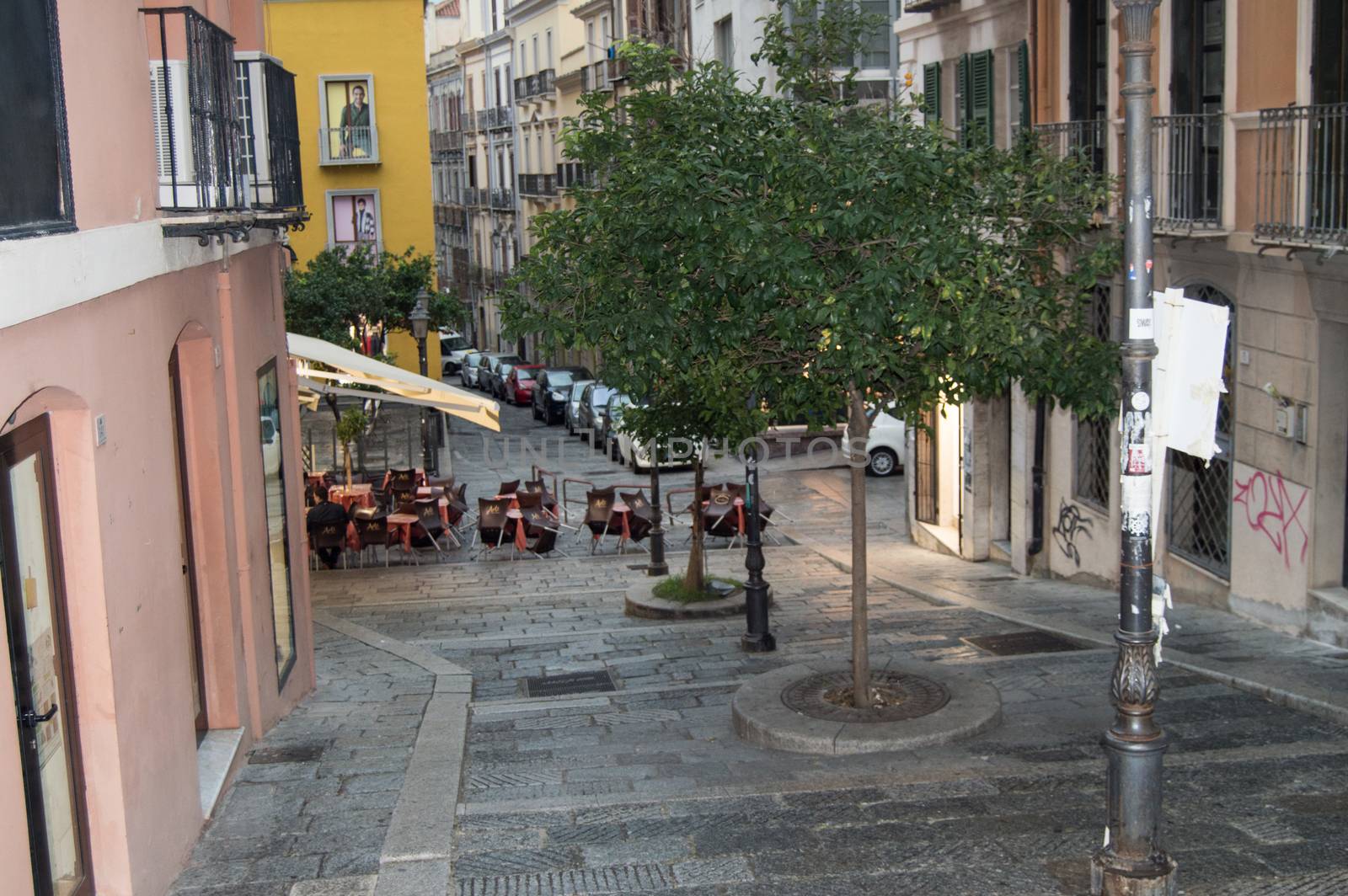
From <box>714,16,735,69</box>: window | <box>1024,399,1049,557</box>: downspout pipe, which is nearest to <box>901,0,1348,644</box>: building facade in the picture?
<box>1024,399,1049,557</box>: downspout pipe

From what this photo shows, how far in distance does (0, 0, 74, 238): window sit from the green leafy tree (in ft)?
12.8

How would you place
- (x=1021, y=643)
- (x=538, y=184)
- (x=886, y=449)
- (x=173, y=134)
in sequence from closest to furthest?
(x=173, y=134) < (x=1021, y=643) < (x=886, y=449) < (x=538, y=184)

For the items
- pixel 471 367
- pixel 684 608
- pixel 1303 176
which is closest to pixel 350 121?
pixel 471 367

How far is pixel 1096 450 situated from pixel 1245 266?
424cm

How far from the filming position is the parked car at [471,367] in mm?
49791

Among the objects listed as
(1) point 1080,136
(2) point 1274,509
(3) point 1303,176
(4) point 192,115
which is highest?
(1) point 1080,136

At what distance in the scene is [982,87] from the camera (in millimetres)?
19281

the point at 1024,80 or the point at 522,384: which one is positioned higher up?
the point at 1024,80

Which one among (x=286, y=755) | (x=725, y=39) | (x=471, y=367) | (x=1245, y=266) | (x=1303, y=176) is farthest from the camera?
(x=471, y=367)

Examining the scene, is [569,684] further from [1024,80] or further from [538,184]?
[538,184]

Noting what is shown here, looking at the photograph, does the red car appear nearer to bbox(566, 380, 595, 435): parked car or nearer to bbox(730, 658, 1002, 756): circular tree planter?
bbox(566, 380, 595, 435): parked car

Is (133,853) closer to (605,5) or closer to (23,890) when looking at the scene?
(23,890)

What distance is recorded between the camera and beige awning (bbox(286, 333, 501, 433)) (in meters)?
18.5

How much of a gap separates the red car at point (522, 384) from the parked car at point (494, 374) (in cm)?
118
